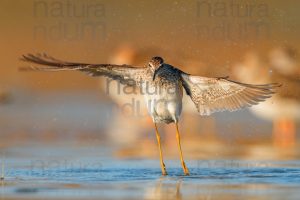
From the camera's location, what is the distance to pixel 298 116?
18078 mm

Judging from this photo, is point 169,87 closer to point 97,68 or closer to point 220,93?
point 220,93

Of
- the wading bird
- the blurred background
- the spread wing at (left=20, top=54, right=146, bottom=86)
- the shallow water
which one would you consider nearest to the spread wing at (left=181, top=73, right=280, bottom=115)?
the wading bird

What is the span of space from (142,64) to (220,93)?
824cm

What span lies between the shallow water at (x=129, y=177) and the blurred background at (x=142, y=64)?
73 cm

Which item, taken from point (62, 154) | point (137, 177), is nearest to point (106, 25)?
point (62, 154)

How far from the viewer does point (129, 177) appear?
11.0 m

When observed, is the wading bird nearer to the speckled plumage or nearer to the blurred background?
the speckled plumage

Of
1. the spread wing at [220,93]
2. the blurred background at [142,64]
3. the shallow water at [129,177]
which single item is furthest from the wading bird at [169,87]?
the blurred background at [142,64]

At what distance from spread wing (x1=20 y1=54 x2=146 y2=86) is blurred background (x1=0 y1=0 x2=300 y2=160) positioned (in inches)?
64.4

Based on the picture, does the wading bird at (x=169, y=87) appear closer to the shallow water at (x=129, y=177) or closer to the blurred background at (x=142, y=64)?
the shallow water at (x=129, y=177)

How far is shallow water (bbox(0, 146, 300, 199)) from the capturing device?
9477mm

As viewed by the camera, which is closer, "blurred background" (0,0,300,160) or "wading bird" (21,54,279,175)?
"wading bird" (21,54,279,175)

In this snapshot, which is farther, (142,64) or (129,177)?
(142,64)

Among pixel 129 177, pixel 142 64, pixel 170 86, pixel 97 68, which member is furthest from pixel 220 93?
pixel 142 64
